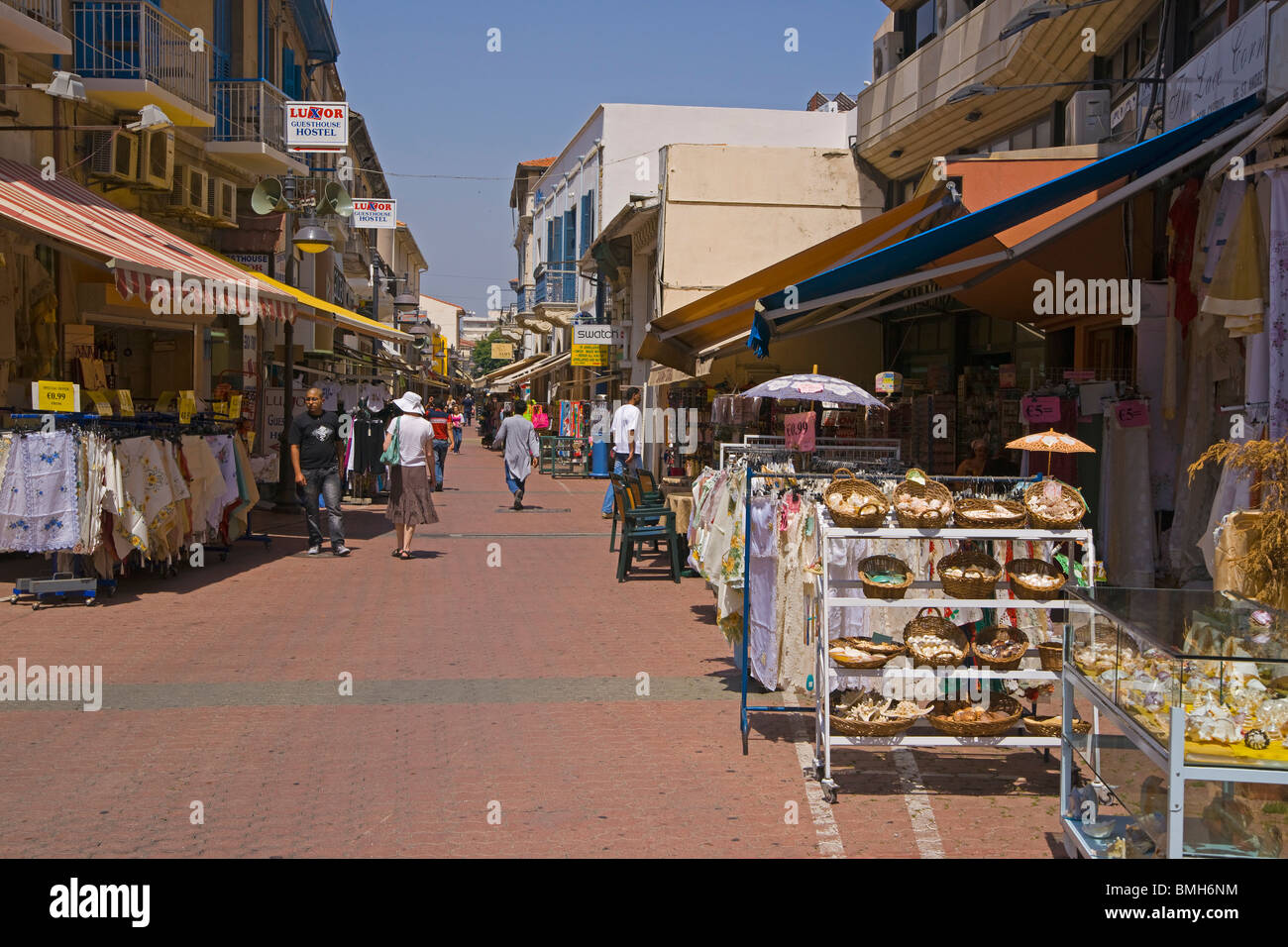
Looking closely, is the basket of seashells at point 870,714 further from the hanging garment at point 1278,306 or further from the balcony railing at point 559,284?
the balcony railing at point 559,284

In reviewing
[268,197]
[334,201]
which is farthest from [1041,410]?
[334,201]

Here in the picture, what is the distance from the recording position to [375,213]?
27969 millimetres

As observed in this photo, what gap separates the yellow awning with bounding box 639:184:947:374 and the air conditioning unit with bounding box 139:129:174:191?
703 centimetres

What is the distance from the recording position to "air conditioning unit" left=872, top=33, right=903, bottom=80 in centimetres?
2002

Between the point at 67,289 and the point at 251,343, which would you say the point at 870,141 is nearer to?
the point at 251,343

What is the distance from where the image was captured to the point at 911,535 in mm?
5754

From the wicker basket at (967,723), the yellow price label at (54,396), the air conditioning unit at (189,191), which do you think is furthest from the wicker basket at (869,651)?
the air conditioning unit at (189,191)

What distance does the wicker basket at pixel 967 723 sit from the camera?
5738 millimetres

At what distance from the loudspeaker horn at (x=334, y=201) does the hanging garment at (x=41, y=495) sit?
955 centimetres

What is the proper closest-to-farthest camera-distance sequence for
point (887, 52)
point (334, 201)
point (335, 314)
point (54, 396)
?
point (54, 396), point (335, 314), point (334, 201), point (887, 52)

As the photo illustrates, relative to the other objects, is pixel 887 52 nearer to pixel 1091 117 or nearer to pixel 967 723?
→ pixel 1091 117

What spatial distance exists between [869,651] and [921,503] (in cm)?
78

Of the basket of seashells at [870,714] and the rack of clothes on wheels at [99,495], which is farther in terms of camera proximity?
the rack of clothes on wheels at [99,495]

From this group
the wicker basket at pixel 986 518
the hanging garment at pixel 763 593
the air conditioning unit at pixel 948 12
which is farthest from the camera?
the air conditioning unit at pixel 948 12
